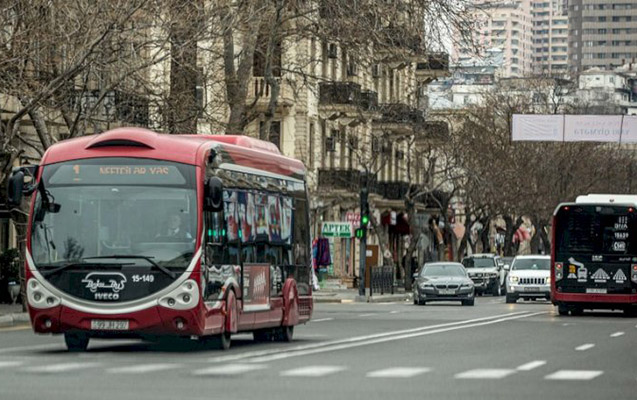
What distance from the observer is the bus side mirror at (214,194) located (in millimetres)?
22594

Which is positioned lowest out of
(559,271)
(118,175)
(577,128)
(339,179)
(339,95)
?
(559,271)

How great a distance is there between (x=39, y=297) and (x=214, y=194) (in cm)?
257

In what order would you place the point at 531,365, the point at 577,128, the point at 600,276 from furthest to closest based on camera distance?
1. the point at 577,128
2. the point at 600,276
3. the point at 531,365

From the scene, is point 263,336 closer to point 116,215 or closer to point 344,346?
point 344,346

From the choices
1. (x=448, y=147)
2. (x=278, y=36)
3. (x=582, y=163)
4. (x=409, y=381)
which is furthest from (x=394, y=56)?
(x=582, y=163)

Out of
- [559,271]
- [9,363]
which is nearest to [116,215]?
[9,363]

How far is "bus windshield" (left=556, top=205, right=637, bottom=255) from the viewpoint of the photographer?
44.9 metres

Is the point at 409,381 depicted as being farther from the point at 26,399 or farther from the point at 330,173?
the point at 330,173

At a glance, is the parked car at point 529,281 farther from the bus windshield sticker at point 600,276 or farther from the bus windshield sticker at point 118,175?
the bus windshield sticker at point 118,175

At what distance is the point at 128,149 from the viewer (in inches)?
903

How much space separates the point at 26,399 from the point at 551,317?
2848cm

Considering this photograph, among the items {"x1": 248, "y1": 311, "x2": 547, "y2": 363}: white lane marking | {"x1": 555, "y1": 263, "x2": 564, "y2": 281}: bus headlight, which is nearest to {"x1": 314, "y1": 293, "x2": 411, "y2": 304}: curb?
{"x1": 555, "y1": 263, "x2": 564, "y2": 281}: bus headlight

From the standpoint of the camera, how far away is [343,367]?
19.8 meters

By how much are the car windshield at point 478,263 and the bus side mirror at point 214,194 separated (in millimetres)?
52872
